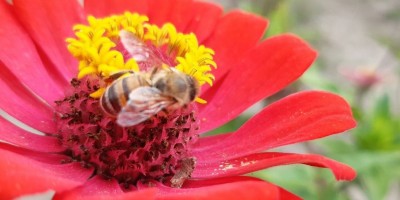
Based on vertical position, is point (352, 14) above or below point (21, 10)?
below

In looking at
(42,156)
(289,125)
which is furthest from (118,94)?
(289,125)

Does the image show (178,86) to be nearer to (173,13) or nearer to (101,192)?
(101,192)

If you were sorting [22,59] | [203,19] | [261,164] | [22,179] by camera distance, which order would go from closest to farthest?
[22,179] → [261,164] → [22,59] → [203,19]

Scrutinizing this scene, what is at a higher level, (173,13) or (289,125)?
(173,13)

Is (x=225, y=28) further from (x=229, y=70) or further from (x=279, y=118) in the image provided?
(x=279, y=118)

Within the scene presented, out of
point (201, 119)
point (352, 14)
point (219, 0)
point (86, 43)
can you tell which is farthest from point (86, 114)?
point (352, 14)

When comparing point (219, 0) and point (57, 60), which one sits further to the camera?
point (219, 0)

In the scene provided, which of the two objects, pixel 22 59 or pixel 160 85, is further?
pixel 22 59
